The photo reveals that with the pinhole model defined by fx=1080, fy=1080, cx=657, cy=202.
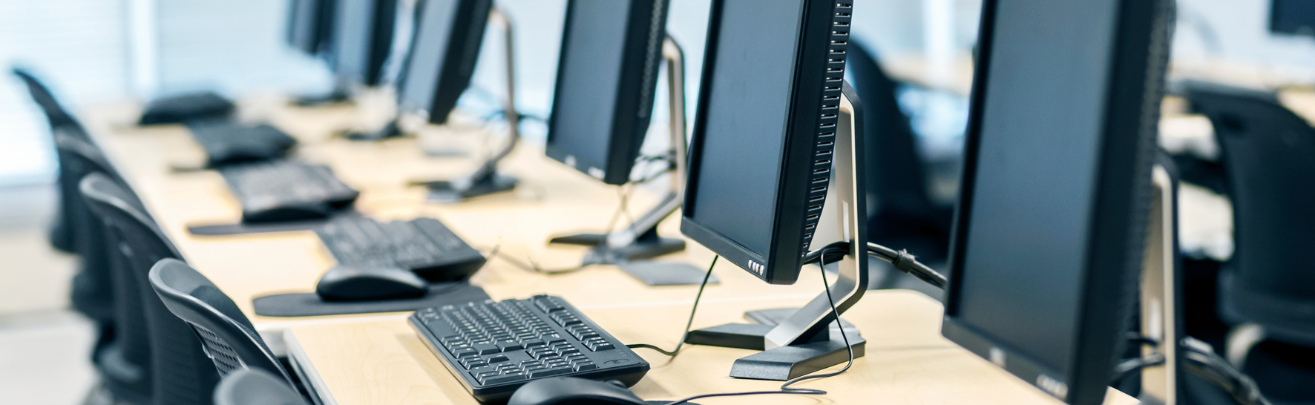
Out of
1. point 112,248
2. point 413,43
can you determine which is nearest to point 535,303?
point 112,248

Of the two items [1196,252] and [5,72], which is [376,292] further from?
[5,72]

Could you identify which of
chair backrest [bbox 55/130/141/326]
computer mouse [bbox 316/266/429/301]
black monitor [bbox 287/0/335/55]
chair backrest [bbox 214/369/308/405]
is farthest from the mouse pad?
black monitor [bbox 287/0/335/55]

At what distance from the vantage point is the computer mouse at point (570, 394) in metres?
0.94

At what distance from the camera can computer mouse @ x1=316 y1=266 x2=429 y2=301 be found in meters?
1.43

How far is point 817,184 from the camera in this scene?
1.09m

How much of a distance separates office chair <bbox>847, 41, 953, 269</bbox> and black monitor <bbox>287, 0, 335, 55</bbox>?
67.0 inches

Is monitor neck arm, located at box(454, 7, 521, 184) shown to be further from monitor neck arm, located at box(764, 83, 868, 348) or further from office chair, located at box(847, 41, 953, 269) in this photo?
monitor neck arm, located at box(764, 83, 868, 348)

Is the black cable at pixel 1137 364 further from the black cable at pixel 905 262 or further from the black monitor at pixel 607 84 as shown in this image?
the black monitor at pixel 607 84

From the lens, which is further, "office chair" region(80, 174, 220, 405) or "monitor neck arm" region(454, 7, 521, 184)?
"monitor neck arm" region(454, 7, 521, 184)

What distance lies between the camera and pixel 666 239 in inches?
71.1

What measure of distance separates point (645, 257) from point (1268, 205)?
1.22m

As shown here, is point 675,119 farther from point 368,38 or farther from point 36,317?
point 36,317

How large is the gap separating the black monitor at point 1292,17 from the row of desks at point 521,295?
217 cm

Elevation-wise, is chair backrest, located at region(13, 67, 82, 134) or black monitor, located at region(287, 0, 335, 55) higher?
black monitor, located at region(287, 0, 335, 55)
